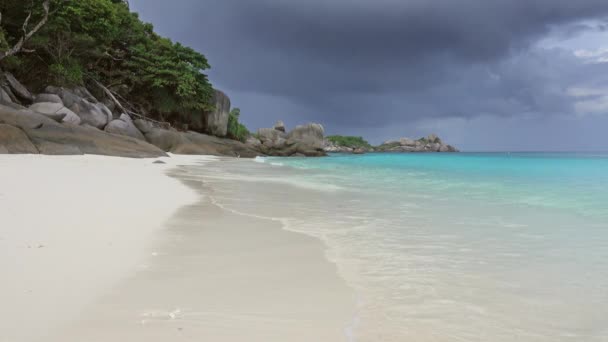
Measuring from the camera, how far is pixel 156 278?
2.46m

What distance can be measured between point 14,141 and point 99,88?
17905 millimetres

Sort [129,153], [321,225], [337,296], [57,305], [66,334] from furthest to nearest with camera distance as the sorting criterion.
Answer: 1. [129,153]
2. [321,225]
3. [337,296]
4. [57,305]
5. [66,334]

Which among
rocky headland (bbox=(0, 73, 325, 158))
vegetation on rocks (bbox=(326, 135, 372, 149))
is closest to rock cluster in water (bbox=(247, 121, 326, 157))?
rocky headland (bbox=(0, 73, 325, 158))

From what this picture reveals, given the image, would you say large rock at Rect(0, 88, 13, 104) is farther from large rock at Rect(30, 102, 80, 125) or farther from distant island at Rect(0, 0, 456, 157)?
large rock at Rect(30, 102, 80, 125)

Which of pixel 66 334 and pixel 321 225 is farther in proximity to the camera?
pixel 321 225

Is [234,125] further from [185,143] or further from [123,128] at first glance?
[123,128]

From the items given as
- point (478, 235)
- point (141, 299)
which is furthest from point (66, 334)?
point (478, 235)

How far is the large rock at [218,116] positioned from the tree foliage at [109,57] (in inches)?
57.2

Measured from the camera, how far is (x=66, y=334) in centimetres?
166

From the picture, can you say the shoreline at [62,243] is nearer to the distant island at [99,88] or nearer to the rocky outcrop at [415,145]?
the distant island at [99,88]

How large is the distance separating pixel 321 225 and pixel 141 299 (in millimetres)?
2823

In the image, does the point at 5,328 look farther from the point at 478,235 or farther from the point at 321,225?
the point at 478,235

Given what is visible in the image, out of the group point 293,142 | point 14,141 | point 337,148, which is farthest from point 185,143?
point 337,148

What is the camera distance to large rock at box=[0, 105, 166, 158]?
12.3 metres
